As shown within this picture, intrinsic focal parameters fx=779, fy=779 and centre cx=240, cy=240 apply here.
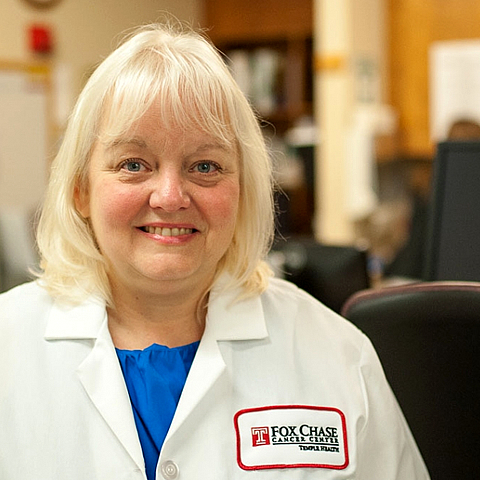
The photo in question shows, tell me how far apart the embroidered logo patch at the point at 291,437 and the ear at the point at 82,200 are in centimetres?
44

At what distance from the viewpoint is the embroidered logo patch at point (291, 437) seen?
1.29 metres

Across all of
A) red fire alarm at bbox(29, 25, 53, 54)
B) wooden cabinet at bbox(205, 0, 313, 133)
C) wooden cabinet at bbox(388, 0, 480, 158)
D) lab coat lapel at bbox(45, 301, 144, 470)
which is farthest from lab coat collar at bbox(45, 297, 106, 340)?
wooden cabinet at bbox(205, 0, 313, 133)

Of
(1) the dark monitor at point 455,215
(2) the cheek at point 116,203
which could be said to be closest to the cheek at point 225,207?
(2) the cheek at point 116,203

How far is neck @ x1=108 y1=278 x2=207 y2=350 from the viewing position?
1.38 metres

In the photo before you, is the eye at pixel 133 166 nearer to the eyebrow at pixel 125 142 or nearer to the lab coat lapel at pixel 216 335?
the eyebrow at pixel 125 142

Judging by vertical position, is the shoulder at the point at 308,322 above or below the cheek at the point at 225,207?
below

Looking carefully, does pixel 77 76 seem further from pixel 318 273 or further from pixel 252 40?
pixel 318 273

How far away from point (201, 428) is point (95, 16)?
4.72m

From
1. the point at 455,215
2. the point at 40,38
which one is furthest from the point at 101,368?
the point at 40,38

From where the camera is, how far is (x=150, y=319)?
139 centimetres

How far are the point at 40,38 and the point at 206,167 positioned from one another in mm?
4178

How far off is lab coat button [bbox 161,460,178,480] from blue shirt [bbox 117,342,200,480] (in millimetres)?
39

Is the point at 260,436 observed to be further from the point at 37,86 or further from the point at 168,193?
the point at 37,86

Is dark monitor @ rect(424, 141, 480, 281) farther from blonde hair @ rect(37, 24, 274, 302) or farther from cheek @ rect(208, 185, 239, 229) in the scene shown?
cheek @ rect(208, 185, 239, 229)
